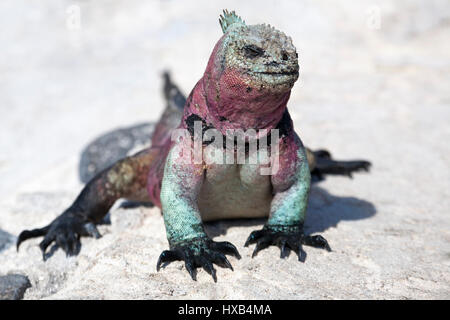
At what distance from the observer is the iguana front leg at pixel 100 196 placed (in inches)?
137

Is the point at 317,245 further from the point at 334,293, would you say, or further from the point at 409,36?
the point at 409,36

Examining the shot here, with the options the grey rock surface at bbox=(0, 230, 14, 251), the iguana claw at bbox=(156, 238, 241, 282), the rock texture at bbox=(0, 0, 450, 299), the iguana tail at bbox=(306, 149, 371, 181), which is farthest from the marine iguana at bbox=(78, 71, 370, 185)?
the iguana claw at bbox=(156, 238, 241, 282)

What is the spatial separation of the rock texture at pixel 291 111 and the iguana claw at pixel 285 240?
0.05 metres

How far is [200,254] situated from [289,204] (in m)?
0.59

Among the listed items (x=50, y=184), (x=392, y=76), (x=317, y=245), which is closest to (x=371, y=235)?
(x=317, y=245)

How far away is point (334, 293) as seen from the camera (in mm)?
2561

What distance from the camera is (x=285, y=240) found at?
296cm

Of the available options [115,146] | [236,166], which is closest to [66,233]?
[236,166]

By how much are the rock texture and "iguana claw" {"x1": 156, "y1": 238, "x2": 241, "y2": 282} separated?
0.05 meters

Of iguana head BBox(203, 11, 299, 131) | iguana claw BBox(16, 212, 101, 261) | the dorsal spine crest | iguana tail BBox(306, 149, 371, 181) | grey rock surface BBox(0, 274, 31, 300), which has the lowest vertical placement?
grey rock surface BBox(0, 274, 31, 300)

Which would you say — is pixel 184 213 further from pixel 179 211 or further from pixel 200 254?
pixel 200 254

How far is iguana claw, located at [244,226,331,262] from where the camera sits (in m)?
2.93

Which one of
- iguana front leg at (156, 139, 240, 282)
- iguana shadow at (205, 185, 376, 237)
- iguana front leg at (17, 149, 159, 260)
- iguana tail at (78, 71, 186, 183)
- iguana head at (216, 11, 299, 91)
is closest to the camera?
iguana head at (216, 11, 299, 91)

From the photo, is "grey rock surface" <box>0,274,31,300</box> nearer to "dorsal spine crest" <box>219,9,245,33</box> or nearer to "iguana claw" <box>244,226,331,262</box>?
"iguana claw" <box>244,226,331,262</box>
